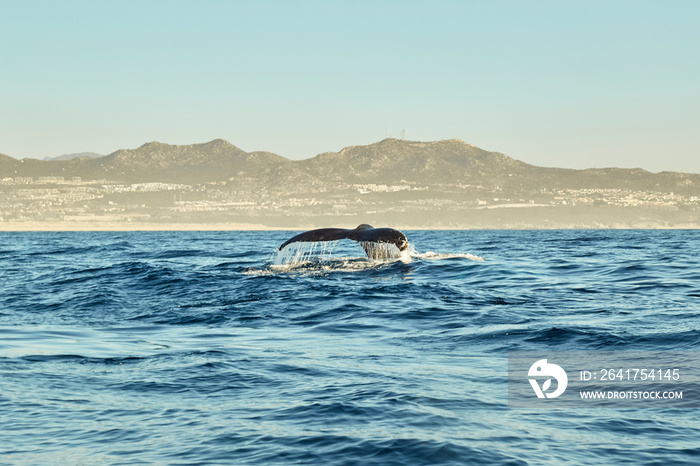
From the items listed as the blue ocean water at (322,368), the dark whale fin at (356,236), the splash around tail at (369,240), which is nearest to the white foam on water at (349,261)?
the splash around tail at (369,240)

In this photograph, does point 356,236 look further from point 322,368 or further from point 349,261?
point 322,368

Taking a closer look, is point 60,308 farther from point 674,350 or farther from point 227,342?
point 674,350

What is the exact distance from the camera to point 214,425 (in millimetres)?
6777

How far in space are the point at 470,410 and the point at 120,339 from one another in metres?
6.92

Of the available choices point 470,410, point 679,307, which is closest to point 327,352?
point 470,410

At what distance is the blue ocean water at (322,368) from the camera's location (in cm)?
616

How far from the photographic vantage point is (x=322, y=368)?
9.24 metres

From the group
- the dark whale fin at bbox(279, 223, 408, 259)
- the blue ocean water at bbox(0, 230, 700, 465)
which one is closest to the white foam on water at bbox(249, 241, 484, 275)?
the dark whale fin at bbox(279, 223, 408, 259)

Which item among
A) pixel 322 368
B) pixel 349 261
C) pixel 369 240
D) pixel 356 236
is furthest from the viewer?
pixel 349 261

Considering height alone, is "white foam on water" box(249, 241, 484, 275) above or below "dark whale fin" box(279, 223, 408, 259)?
below

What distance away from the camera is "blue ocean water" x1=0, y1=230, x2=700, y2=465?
616 cm

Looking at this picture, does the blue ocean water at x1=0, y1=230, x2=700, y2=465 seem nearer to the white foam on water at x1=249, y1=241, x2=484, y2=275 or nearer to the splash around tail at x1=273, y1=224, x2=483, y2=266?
the splash around tail at x1=273, y1=224, x2=483, y2=266

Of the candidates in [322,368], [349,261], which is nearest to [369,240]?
[349,261]

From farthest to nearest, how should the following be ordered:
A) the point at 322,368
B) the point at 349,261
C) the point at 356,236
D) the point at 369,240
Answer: the point at 349,261 → the point at 369,240 → the point at 356,236 → the point at 322,368
